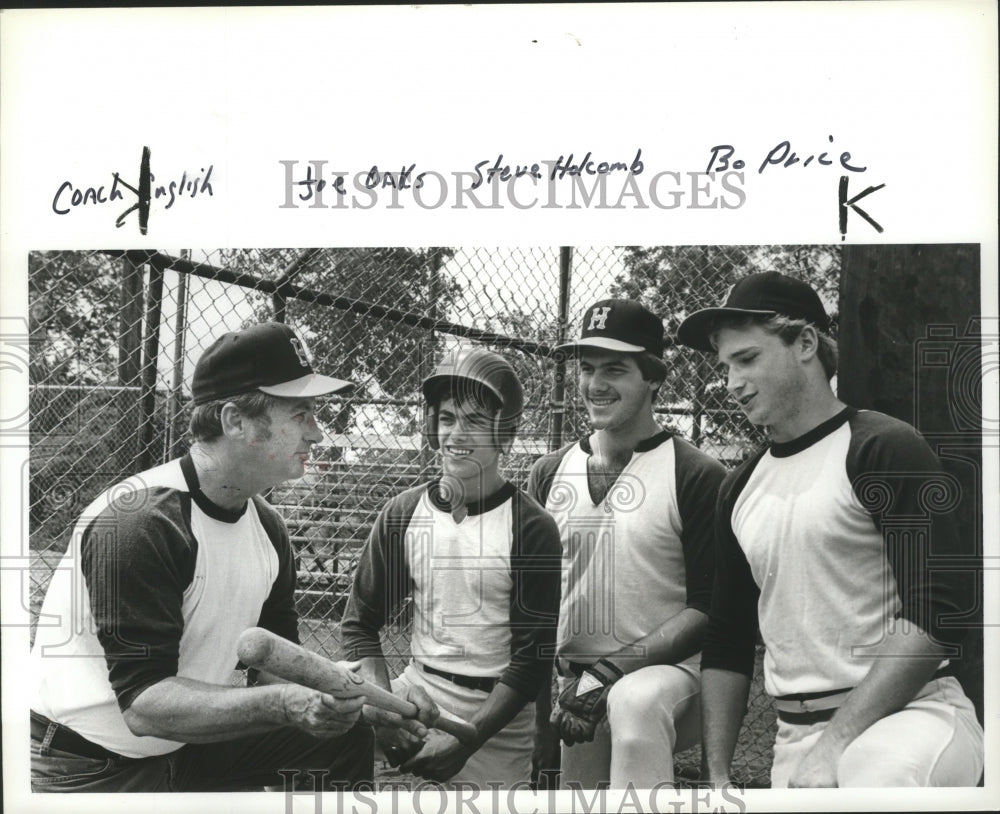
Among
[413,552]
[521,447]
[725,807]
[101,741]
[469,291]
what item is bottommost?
[725,807]

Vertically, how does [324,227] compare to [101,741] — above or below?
above

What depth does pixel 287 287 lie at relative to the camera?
3.67 metres

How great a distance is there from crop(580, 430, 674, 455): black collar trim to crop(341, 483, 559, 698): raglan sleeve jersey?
27cm

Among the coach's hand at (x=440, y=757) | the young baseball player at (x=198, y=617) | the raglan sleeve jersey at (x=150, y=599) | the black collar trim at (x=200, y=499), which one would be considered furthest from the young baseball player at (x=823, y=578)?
the black collar trim at (x=200, y=499)

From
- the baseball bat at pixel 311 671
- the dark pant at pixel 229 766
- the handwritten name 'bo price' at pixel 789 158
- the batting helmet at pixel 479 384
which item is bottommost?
the dark pant at pixel 229 766

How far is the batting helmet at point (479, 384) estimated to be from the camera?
362cm

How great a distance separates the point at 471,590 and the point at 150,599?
1.10 metres

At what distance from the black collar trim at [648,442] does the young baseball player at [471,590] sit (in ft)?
0.83

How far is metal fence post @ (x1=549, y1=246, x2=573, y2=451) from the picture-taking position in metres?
3.61

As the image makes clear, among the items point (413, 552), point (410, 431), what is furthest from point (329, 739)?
point (410, 431)

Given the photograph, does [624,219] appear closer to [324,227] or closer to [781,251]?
[781,251]

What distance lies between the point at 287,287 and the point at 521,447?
1003 mm

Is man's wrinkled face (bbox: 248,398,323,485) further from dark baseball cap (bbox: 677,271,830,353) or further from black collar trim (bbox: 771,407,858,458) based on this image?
black collar trim (bbox: 771,407,858,458)

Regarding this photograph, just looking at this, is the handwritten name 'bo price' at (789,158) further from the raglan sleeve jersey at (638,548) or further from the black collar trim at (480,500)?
the black collar trim at (480,500)
